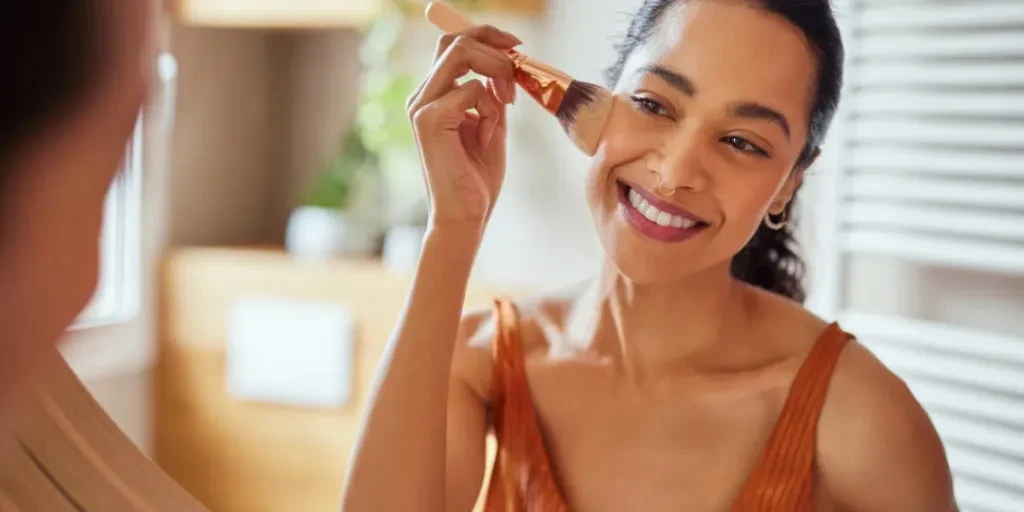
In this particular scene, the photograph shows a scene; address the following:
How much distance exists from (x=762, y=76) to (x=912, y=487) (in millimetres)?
318

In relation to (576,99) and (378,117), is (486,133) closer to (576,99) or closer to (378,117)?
(576,99)

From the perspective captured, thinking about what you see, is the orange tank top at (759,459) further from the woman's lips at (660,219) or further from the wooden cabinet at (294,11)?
the wooden cabinet at (294,11)

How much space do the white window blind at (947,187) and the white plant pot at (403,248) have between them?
2.39 ft

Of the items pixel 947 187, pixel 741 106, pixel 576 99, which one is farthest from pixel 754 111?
pixel 947 187

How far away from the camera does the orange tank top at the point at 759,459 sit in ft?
2.44

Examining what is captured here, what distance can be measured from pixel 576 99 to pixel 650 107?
2.3 inches

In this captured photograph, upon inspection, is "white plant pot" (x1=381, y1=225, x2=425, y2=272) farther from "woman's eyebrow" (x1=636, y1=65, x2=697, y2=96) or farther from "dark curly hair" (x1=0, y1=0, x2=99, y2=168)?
"dark curly hair" (x1=0, y1=0, x2=99, y2=168)

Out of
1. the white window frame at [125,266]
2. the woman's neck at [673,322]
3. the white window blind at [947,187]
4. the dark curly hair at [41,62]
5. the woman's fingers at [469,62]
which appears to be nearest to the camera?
the dark curly hair at [41,62]

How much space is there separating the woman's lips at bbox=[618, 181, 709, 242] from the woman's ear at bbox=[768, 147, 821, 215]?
0.09 m

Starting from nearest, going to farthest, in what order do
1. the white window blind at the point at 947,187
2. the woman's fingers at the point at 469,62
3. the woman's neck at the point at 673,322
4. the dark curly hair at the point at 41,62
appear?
1. the dark curly hair at the point at 41,62
2. the woman's fingers at the point at 469,62
3. the woman's neck at the point at 673,322
4. the white window blind at the point at 947,187

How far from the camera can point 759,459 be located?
753mm

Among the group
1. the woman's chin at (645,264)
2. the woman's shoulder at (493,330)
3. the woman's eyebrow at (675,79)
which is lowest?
the woman's shoulder at (493,330)

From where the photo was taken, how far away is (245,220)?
2.05 meters

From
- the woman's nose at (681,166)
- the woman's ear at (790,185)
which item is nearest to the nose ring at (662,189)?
the woman's nose at (681,166)
